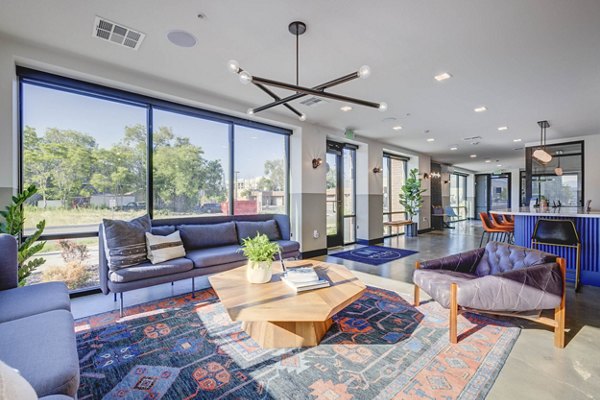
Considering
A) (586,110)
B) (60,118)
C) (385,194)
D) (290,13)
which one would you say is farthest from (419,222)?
(60,118)

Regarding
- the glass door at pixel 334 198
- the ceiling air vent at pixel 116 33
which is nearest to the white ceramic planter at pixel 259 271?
the ceiling air vent at pixel 116 33

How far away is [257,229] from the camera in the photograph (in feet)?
15.5

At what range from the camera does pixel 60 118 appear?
3.48 meters

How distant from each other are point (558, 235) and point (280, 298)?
433 centimetres

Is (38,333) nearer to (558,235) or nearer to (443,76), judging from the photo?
(443,76)

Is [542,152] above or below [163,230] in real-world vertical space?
above

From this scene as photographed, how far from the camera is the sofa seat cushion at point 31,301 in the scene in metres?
1.88

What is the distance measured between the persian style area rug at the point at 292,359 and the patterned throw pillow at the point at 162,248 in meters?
0.63

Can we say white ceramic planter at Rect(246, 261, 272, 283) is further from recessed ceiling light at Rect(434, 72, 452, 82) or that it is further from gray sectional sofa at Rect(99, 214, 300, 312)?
recessed ceiling light at Rect(434, 72, 452, 82)

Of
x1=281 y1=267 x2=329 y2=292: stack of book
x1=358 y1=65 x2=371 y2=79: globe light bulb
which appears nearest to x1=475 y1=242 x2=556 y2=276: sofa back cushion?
x1=281 y1=267 x2=329 y2=292: stack of book

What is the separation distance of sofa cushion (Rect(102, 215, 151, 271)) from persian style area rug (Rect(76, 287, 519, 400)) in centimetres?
57

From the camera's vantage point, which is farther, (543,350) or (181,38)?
(181,38)

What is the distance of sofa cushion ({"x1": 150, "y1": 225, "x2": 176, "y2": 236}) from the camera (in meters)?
3.76

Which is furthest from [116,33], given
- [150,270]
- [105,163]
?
[150,270]
